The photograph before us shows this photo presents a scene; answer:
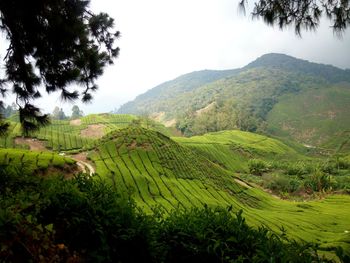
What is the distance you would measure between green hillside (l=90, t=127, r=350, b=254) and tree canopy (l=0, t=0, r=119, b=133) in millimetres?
15879

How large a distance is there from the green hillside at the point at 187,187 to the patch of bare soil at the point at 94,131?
41900mm

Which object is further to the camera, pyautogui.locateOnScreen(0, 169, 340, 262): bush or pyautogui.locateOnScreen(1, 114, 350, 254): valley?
pyautogui.locateOnScreen(1, 114, 350, 254): valley

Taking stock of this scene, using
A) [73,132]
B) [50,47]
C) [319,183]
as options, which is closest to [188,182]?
[50,47]

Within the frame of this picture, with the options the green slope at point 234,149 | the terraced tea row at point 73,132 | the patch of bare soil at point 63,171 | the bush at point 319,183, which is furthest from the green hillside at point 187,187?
the green slope at point 234,149

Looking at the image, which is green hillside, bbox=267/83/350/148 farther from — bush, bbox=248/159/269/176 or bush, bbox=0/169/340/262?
bush, bbox=0/169/340/262

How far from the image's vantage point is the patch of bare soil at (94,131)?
3003 inches

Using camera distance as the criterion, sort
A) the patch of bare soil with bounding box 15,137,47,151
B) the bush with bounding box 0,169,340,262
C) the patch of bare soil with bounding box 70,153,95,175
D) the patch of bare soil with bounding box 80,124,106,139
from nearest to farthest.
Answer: the bush with bounding box 0,169,340,262 → the patch of bare soil with bounding box 70,153,95,175 → the patch of bare soil with bounding box 15,137,47,151 → the patch of bare soil with bounding box 80,124,106,139

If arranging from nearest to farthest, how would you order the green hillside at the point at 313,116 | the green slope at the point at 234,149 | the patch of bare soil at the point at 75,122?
the green slope at the point at 234,149 → the patch of bare soil at the point at 75,122 → the green hillside at the point at 313,116

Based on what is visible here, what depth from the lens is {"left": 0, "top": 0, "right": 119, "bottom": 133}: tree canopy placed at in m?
6.45

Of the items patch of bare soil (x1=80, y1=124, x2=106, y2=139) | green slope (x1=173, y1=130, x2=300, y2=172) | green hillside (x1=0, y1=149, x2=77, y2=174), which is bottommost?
green slope (x1=173, y1=130, x2=300, y2=172)

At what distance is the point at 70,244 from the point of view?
385 cm

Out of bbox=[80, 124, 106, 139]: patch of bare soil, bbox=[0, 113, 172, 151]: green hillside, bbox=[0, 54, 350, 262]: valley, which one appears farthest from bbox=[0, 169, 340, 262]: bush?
bbox=[80, 124, 106, 139]: patch of bare soil

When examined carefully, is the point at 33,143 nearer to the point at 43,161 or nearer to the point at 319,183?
the point at 43,161

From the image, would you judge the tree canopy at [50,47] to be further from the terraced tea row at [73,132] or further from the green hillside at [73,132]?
the terraced tea row at [73,132]
